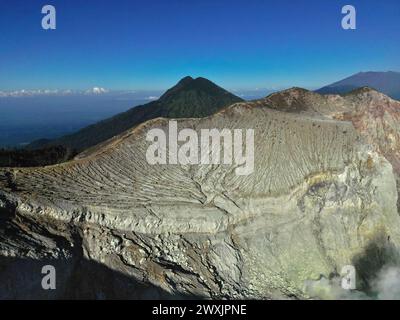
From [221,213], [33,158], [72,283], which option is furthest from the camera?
[33,158]

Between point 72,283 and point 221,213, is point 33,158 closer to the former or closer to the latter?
point 221,213

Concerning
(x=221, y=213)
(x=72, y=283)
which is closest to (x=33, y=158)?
(x=221, y=213)

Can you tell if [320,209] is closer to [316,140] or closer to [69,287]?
[316,140]

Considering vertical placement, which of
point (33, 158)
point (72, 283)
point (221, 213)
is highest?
point (33, 158)

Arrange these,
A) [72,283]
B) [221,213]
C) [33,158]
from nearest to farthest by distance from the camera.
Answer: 1. [72,283]
2. [221,213]
3. [33,158]

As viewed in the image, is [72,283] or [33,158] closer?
[72,283]

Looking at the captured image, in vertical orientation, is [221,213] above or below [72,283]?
above

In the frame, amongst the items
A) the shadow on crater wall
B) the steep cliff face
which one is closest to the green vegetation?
the steep cliff face

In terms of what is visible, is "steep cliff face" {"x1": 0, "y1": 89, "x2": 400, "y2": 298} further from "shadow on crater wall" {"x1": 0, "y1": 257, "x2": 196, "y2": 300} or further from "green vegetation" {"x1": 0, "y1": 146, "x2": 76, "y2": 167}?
"green vegetation" {"x1": 0, "y1": 146, "x2": 76, "y2": 167}
